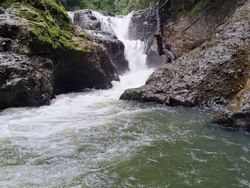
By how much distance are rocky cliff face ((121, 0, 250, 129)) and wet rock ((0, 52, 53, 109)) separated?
2.54 meters

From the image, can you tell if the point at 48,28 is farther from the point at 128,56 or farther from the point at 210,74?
the point at 128,56

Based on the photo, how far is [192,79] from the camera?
405 inches

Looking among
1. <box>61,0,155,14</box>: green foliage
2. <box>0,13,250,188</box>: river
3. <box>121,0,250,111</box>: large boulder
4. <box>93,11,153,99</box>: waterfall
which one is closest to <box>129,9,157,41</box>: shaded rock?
<box>93,11,153,99</box>: waterfall

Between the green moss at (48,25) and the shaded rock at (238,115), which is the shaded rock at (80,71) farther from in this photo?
the shaded rock at (238,115)

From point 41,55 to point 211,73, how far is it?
16.5ft

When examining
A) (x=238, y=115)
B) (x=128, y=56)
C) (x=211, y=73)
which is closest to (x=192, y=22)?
(x=211, y=73)

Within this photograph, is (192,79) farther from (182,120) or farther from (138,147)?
(138,147)

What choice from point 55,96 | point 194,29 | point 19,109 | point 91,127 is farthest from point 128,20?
point 91,127

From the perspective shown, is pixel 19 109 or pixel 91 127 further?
pixel 19 109

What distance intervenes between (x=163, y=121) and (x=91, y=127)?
5.49ft

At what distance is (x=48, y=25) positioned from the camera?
11.8 m

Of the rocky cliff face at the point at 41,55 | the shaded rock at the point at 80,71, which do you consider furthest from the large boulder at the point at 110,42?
the rocky cliff face at the point at 41,55

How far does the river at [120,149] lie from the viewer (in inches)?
199

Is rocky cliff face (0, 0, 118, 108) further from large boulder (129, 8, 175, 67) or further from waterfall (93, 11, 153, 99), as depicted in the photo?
large boulder (129, 8, 175, 67)
